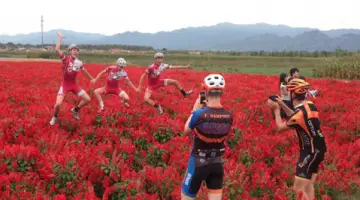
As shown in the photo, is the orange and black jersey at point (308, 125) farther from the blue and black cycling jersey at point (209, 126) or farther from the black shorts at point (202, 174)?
the black shorts at point (202, 174)

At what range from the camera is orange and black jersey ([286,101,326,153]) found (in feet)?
18.7

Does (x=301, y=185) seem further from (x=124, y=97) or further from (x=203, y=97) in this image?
(x=124, y=97)

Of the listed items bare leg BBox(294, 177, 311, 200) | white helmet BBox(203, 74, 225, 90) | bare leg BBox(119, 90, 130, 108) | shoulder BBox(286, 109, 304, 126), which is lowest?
bare leg BBox(294, 177, 311, 200)

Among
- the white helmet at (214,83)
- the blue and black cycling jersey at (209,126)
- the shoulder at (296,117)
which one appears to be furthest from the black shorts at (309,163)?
the white helmet at (214,83)

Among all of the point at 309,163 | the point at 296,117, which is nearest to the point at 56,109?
the point at 296,117

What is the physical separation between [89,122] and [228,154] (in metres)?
4.08

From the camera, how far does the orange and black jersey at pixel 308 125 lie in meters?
5.70

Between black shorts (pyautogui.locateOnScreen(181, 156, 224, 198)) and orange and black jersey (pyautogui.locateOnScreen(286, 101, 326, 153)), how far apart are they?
5.41 feet

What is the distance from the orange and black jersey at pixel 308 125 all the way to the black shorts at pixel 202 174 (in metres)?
1.65

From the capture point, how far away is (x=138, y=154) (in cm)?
805

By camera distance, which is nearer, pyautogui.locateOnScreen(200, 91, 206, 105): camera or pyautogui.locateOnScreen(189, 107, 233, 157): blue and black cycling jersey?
pyautogui.locateOnScreen(189, 107, 233, 157): blue and black cycling jersey

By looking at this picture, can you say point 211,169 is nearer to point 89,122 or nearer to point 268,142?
point 268,142

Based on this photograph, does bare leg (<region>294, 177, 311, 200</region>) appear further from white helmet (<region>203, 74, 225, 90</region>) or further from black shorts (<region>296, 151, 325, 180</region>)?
white helmet (<region>203, 74, 225, 90</region>)

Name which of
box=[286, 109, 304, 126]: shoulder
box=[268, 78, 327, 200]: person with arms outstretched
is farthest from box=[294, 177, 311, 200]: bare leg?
box=[286, 109, 304, 126]: shoulder
